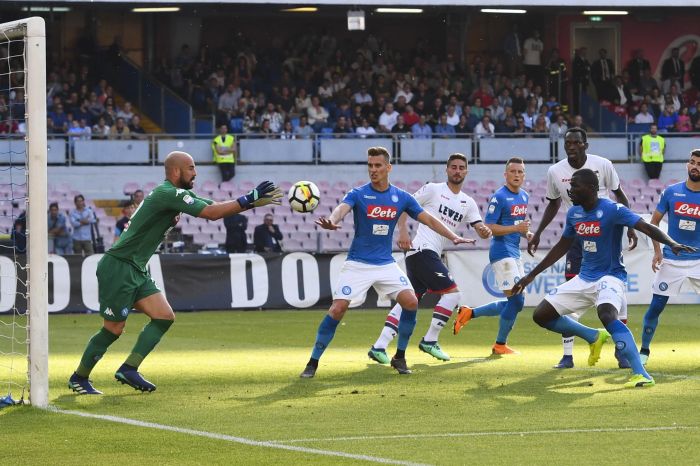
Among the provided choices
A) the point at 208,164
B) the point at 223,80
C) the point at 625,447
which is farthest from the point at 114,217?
the point at 625,447

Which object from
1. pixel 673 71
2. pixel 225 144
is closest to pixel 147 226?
pixel 225 144

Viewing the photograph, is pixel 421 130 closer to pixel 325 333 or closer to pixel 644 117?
pixel 644 117

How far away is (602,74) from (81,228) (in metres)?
17.2

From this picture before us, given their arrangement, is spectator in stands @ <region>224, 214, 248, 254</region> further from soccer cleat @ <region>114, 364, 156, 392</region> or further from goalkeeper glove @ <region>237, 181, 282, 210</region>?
goalkeeper glove @ <region>237, 181, 282, 210</region>

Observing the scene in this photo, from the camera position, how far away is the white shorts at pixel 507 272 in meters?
15.5

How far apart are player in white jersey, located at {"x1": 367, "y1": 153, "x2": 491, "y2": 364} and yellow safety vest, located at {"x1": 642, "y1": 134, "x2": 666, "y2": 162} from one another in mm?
18307

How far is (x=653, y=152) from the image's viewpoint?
3281 centimetres

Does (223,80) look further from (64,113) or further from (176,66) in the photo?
(64,113)

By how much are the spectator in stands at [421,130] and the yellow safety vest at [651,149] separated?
5177 millimetres

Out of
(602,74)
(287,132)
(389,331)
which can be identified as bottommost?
(389,331)

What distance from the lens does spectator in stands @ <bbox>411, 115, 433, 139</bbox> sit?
106 feet

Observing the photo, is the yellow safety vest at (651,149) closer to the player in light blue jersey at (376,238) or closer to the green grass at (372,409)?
the green grass at (372,409)

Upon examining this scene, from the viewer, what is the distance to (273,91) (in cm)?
3428

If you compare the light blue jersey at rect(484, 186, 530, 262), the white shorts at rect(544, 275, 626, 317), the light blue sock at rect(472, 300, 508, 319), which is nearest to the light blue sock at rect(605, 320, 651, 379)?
the white shorts at rect(544, 275, 626, 317)
